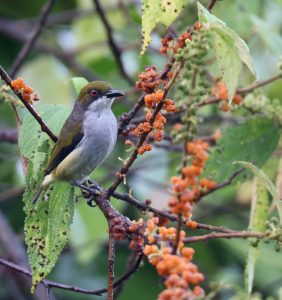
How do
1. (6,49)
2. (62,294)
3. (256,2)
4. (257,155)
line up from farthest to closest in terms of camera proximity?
(6,49), (62,294), (256,2), (257,155)

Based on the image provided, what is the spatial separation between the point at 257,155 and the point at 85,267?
2980 mm

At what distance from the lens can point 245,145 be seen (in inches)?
132

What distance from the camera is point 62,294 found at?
19.4 feet

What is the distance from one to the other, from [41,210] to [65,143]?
0.58 metres

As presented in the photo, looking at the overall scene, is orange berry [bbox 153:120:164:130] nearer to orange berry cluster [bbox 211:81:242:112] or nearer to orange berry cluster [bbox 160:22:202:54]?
orange berry cluster [bbox 160:22:202:54]

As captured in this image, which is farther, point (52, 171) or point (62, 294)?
point (62, 294)

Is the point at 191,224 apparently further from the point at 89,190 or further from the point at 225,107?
the point at 225,107

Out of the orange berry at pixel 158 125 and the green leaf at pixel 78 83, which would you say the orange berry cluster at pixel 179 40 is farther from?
the green leaf at pixel 78 83

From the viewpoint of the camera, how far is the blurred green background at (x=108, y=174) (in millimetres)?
5348

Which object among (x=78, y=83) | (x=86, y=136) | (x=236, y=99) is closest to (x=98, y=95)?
(x=86, y=136)

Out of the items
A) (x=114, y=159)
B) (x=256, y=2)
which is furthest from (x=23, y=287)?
(x=256, y=2)

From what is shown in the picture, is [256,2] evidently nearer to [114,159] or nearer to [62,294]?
[114,159]

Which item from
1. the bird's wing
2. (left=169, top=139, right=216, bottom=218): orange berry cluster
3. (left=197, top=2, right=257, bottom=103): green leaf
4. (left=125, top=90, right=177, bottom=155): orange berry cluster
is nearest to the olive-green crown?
the bird's wing

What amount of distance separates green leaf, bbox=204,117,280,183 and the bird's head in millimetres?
543
